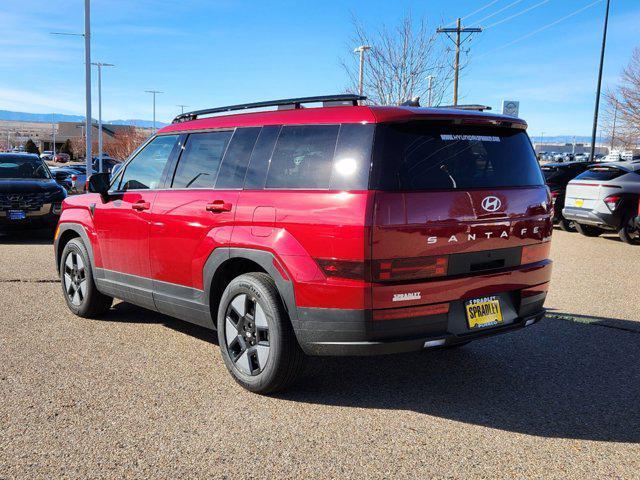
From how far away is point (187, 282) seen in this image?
4.79 meters

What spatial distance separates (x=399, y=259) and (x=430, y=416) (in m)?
1.06

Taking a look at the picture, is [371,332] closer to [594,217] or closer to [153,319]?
[153,319]

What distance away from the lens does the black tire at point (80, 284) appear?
6066mm

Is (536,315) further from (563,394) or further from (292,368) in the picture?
(292,368)

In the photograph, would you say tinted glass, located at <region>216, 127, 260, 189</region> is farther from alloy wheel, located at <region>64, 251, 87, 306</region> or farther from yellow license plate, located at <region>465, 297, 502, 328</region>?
alloy wheel, located at <region>64, 251, 87, 306</region>

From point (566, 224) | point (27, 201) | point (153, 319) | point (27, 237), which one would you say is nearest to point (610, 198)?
point (566, 224)

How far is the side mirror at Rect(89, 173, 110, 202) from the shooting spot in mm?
5699

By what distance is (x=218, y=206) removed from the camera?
176 inches

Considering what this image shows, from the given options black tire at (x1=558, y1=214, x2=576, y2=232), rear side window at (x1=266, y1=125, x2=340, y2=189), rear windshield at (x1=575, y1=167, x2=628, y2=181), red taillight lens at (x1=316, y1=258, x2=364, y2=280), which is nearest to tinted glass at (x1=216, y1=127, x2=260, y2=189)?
rear side window at (x1=266, y1=125, x2=340, y2=189)

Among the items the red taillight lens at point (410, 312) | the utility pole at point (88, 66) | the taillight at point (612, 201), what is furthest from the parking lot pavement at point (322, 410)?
the utility pole at point (88, 66)

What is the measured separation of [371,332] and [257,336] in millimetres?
905

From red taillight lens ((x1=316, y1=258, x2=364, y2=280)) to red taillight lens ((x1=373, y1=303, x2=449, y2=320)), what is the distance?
0.24m

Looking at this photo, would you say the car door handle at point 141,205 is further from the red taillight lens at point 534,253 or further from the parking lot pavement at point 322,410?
the red taillight lens at point 534,253

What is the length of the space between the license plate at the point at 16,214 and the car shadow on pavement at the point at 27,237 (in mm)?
482
